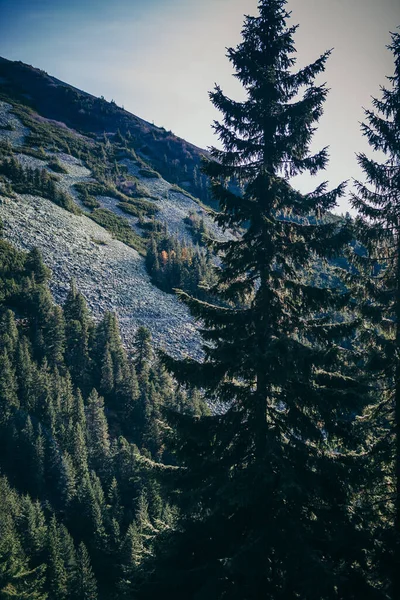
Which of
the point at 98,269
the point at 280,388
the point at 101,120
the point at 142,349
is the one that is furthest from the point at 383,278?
the point at 101,120

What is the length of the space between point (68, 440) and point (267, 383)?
1344 inches

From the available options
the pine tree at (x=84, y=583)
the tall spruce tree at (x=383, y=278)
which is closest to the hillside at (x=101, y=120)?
the pine tree at (x=84, y=583)

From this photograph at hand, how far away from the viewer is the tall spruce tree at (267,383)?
23.7 feet

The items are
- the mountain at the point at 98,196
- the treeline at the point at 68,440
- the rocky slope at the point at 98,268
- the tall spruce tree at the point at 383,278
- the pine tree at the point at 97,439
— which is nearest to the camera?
the tall spruce tree at the point at 383,278

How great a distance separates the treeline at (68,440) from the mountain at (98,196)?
6727 millimetres

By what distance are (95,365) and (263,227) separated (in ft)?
135

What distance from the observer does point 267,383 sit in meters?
8.43

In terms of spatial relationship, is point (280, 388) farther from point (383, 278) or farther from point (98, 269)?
point (98, 269)

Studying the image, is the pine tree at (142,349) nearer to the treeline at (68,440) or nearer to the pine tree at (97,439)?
the treeline at (68,440)

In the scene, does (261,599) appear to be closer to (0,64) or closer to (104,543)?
(104,543)

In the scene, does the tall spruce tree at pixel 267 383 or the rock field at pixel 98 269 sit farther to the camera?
the rock field at pixel 98 269

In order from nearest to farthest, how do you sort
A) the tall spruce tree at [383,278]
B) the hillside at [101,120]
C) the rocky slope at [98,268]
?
the tall spruce tree at [383,278]
the rocky slope at [98,268]
the hillside at [101,120]

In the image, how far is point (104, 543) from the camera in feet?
104

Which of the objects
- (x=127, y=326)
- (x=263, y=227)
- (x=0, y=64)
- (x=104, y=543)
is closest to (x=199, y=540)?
(x=263, y=227)
